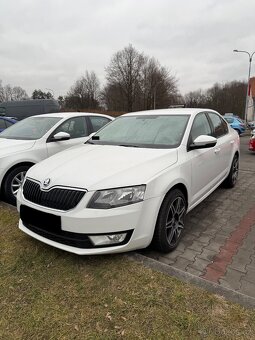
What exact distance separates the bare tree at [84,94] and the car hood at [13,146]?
62235mm

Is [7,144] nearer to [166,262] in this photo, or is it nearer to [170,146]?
[170,146]

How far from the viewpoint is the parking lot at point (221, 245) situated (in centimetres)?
295

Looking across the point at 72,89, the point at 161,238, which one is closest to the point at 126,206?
the point at 161,238

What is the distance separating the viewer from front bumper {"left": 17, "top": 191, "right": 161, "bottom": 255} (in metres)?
2.72

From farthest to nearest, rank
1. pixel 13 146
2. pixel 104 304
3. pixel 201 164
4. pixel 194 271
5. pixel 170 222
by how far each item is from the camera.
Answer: pixel 13 146
pixel 201 164
pixel 170 222
pixel 194 271
pixel 104 304

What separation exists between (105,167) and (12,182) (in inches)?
98.0

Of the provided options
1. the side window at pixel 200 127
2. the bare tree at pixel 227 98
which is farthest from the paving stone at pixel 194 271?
the bare tree at pixel 227 98

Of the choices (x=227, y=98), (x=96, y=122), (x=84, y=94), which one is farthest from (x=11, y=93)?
(x=96, y=122)

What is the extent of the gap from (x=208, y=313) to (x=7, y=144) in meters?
4.25

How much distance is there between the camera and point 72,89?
229ft

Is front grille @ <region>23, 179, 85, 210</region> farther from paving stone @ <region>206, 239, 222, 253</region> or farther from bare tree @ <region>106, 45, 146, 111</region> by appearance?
bare tree @ <region>106, 45, 146, 111</region>

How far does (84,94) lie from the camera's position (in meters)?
68.6

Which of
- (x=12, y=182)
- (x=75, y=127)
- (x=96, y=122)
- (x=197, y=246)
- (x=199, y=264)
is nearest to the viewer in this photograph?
(x=199, y=264)

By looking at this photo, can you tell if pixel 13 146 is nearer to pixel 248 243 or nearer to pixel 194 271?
pixel 194 271
